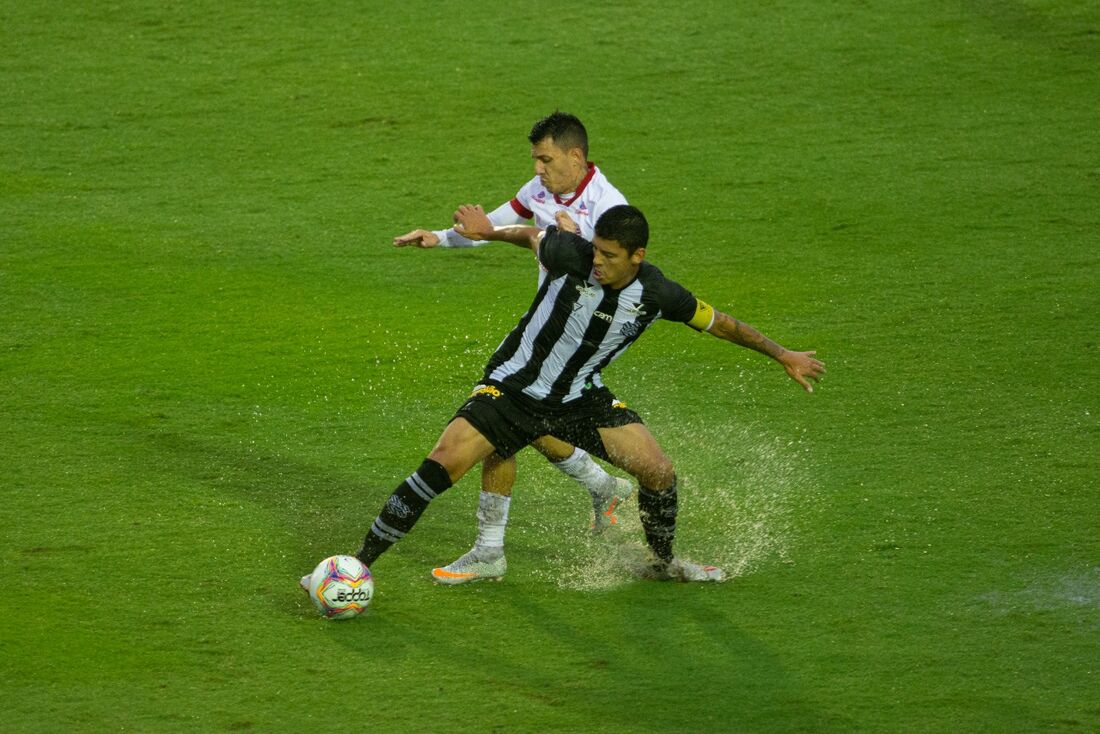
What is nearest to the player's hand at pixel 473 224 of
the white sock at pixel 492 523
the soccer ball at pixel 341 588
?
the white sock at pixel 492 523

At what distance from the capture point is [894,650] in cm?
598

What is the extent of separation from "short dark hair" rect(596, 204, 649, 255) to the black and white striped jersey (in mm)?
267

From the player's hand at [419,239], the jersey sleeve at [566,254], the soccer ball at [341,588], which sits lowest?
the soccer ball at [341,588]

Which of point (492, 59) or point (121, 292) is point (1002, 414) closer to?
point (121, 292)

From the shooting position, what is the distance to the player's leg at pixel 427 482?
6434mm

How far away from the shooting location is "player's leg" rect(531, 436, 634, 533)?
6973 millimetres

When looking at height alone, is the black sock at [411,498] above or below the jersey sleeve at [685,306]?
below

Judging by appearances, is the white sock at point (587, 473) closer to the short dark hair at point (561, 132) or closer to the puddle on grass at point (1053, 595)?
the short dark hair at point (561, 132)

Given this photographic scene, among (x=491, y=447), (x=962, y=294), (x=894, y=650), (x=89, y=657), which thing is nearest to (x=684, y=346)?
(x=962, y=294)

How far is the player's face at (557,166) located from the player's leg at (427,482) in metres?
1.32

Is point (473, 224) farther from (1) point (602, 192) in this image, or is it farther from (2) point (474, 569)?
(2) point (474, 569)

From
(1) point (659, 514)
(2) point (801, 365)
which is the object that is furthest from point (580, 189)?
(1) point (659, 514)

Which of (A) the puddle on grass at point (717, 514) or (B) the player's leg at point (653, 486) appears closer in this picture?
(B) the player's leg at point (653, 486)

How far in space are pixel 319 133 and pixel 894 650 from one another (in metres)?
8.70
